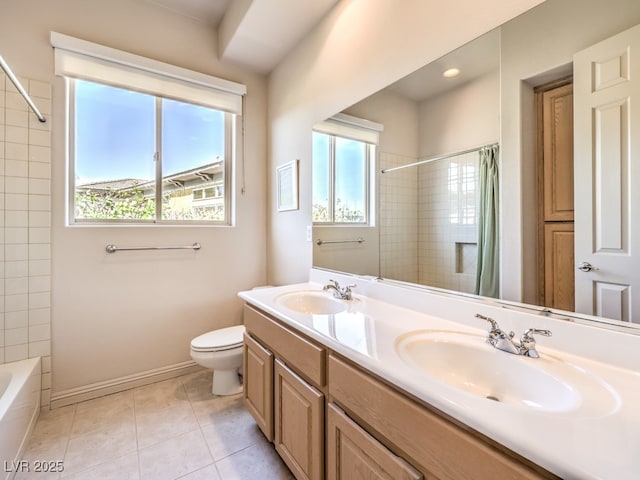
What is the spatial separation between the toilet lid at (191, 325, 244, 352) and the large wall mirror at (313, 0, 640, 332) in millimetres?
1205

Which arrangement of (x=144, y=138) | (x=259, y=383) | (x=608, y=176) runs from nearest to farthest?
(x=608, y=176) < (x=259, y=383) < (x=144, y=138)

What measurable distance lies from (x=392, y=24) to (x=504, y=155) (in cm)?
91

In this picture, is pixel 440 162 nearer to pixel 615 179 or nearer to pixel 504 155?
pixel 504 155

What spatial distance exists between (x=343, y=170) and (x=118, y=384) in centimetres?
220

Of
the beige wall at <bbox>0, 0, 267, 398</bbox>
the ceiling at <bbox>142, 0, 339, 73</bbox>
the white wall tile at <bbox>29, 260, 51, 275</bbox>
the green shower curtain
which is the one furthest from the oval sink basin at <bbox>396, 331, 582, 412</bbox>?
the white wall tile at <bbox>29, 260, 51, 275</bbox>

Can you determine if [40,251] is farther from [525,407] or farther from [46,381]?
[525,407]

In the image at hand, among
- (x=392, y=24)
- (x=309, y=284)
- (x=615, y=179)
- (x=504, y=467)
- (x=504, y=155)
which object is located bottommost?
(x=504, y=467)

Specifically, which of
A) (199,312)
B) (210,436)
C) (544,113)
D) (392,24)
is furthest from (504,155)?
(199,312)

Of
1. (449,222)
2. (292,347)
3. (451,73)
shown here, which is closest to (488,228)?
(449,222)

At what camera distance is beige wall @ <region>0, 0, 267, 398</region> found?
1.88 m

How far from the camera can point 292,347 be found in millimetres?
1249

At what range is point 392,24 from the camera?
4.77ft

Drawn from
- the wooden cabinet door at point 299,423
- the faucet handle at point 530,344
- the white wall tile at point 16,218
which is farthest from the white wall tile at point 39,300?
the faucet handle at point 530,344

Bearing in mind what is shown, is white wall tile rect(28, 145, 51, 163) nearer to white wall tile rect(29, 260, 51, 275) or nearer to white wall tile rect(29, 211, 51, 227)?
white wall tile rect(29, 211, 51, 227)
